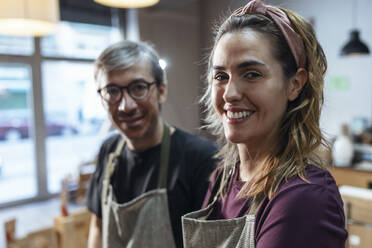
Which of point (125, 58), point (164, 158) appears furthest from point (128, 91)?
point (164, 158)

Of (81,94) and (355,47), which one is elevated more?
(355,47)

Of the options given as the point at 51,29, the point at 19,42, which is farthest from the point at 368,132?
the point at 19,42

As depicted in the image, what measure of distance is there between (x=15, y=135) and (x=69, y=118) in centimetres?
85

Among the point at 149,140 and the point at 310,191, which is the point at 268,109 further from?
the point at 149,140

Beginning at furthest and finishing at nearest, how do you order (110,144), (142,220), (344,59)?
(344,59) < (110,144) < (142,220)

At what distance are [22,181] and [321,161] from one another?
5117 mm

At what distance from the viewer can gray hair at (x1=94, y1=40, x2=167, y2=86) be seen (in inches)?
50.6

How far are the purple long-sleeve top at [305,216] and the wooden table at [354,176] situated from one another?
3.37m

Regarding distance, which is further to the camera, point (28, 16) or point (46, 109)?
point (46, 109)

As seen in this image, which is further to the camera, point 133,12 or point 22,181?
point 133,12

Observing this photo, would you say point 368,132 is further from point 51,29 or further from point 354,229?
point 51,29

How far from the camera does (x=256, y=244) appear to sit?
0.73 m

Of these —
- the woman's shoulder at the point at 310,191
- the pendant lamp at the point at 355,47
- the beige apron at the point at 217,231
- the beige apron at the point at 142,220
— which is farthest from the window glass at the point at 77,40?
the woman's shoulder at the point at 310,191

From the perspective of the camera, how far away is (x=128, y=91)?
Result: 1.29m
